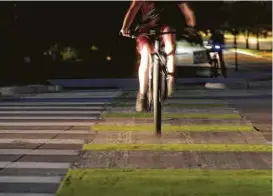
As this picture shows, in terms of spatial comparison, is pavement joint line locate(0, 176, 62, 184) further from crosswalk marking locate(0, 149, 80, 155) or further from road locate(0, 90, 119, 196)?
crosswalk marking locate(0, 149, 80, 155)

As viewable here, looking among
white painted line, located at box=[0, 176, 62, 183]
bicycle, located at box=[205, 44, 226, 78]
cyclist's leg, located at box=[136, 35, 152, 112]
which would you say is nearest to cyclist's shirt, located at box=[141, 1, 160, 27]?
cyclist's leg, located at box=[136, 35, 152, 112]

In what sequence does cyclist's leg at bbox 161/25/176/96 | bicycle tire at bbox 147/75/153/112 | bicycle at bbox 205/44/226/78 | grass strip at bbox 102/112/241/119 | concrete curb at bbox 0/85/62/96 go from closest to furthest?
cyclist's leg at bbox 161/25/176/96 → bicycle tire at bbox 147/75/153/112 → grass strip at bbox 102/112/241/119 → concrete curb at bbox 0/85/62/96 → bicycle at bbox 205/44/226/78

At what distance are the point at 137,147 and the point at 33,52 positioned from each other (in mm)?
19924

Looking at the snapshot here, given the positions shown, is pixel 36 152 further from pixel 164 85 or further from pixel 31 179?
pixel 164 85

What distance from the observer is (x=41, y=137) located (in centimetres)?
782

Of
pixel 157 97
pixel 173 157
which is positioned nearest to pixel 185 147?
pixel 173 157

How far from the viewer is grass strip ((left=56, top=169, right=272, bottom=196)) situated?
506 cm

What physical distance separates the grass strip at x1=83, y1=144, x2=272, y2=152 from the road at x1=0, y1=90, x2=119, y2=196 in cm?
28

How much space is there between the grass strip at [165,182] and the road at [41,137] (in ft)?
0.79

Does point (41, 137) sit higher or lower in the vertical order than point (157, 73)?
lower

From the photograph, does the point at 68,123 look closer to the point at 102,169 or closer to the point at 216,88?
the point at 102,169

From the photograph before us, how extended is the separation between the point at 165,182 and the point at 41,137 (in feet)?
9.30

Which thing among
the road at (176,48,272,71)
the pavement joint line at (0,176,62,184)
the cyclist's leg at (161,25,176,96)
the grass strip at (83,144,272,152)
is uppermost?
the cyclist's leg at (161,25,176,96)

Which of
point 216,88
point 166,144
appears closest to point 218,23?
point 216,88
